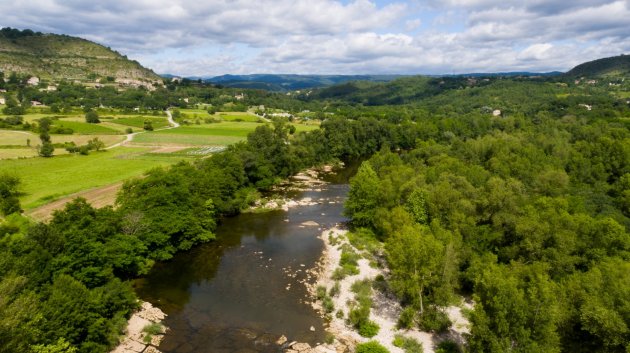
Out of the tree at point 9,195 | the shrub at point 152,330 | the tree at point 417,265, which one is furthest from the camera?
the tree at point 9,195

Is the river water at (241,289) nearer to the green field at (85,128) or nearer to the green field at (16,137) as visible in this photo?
the green field at (16,137)

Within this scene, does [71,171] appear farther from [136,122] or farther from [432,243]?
[136,122]

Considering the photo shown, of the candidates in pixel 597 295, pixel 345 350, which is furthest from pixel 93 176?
pixel 597 295

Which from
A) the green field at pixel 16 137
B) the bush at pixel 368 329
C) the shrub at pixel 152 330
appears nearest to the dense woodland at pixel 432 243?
the shrub at pixel 152 330

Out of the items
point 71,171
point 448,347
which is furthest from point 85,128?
point 448,347

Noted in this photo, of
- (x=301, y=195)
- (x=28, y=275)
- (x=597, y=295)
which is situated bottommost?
(x=301, y=195)

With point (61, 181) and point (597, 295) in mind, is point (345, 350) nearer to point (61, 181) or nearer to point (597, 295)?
point (597, 295)

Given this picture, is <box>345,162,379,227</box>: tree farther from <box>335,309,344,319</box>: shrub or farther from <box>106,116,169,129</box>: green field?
<box>106,116,169,129</box>: green field
